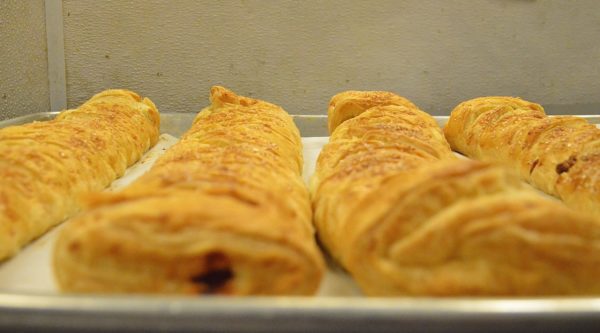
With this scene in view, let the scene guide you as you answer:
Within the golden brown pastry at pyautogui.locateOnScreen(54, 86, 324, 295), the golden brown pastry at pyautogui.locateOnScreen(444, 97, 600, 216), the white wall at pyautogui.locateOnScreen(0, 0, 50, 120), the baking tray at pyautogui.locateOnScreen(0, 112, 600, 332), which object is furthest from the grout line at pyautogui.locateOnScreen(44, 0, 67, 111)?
the baking tray at pyautogui.locateOnScreen(0, 112, 600, 332)

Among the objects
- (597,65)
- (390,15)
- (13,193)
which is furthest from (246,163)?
(597,65)

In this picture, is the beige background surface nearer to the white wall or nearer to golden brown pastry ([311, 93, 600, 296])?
the white wall

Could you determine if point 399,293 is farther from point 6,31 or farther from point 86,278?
point 6,31

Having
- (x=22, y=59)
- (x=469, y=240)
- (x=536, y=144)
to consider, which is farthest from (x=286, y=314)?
(x=22, y=59)

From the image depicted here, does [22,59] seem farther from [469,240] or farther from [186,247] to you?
[469,240]

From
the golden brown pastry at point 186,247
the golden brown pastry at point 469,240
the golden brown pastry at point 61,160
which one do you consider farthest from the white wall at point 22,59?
the golden brown pastry at point 469,240

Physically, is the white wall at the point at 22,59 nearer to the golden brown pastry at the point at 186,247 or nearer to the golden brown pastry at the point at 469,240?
the golden brown pastry at the point at 186,247
